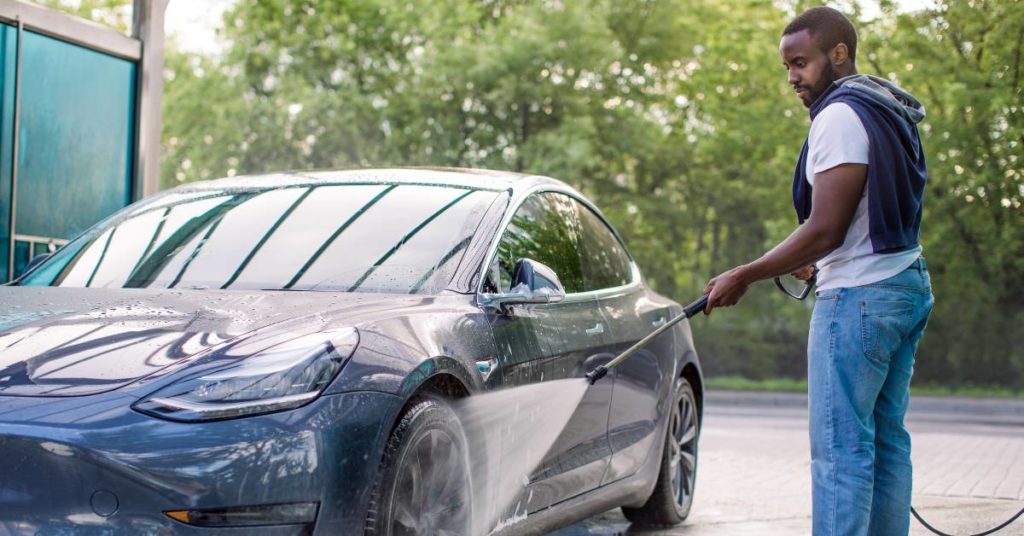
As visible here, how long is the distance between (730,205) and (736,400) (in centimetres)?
538

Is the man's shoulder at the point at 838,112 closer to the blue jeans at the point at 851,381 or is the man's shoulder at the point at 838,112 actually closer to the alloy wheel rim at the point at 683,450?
the blue jeans at the point at 851,381

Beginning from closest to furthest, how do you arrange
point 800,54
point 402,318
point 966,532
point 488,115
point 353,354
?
point 353,354 < point 402,318 < point 800,54 < point 966,532 < point 488,115

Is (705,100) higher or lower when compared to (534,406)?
higher

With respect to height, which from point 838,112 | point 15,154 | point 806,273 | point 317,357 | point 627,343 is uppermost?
point 838,112

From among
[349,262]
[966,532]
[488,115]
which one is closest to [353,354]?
[349,262]

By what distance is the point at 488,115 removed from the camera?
83.8 ft

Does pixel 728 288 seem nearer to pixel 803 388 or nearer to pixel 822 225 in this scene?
pixel 822 225

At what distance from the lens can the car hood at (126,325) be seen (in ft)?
11.1

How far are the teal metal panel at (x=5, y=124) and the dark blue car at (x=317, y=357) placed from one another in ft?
9.40

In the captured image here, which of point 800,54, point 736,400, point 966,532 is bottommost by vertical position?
point 736,400

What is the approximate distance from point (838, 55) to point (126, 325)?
2.35m

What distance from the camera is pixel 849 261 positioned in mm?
4191

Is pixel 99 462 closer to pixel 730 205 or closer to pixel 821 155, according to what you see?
pixel 821 155

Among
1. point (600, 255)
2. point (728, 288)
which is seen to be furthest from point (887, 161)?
point (600, 255)
